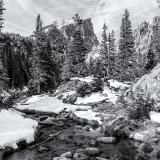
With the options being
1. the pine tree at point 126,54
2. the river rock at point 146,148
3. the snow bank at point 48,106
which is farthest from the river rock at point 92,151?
the pine tree at point 126,54

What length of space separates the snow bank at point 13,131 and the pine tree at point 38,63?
2408 cm

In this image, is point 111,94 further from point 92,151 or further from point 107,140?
point 92,151

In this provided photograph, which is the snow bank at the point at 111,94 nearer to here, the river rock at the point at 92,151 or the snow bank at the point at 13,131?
the snow bank at the point at 13,131

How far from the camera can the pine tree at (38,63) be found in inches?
1845

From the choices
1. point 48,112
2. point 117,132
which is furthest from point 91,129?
point 48,112

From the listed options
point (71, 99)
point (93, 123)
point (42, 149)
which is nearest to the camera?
point (42, 149)

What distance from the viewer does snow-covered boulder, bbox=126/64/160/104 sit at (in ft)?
82.8

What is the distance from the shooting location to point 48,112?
107ft

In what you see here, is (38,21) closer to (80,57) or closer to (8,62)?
(80,57)

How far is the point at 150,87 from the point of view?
26766 millimetres

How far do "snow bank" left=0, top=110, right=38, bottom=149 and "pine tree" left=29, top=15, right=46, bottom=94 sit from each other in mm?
24085

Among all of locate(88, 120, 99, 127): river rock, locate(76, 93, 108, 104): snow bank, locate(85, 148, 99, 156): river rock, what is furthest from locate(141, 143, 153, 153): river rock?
locate(76, 93, 108, 104): snow bank

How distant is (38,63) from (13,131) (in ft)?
98.1

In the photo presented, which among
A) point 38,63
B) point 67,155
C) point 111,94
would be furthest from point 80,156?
point 38,63
